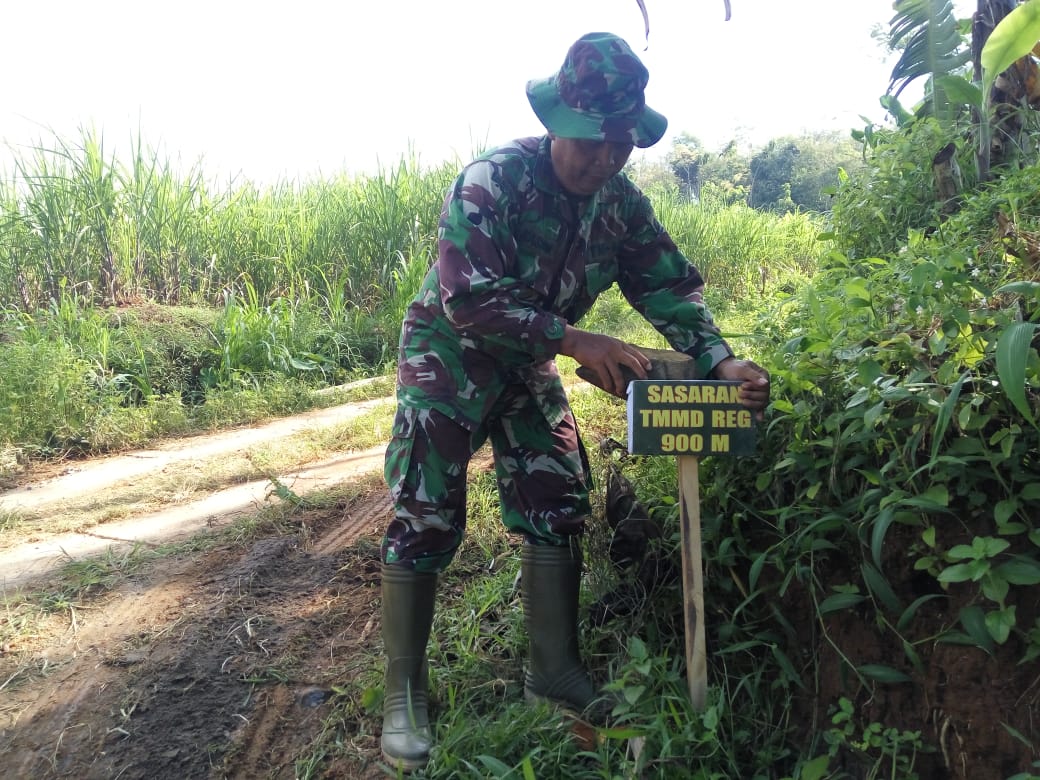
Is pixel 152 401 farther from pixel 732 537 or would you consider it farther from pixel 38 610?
pixel 732 537

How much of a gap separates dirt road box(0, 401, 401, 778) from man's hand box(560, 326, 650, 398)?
1.08 m

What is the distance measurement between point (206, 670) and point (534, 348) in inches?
54.3

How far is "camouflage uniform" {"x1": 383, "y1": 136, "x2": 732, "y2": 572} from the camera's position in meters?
1.83

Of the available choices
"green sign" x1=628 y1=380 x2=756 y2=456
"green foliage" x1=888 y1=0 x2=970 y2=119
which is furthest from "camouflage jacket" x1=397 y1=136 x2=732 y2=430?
"green foliage" x1=888 y1=0 x2=970 y2=119

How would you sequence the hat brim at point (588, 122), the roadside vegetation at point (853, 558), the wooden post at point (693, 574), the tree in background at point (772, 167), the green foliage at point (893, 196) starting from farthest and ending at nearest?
1. the tree in background at point (772, 167)
2. the green foliage at point (893, 196)
3. the hat brim at point (588, 122)
4. the wooden post at point (693, 574)
5. the roadside vegetation at point (853, 558)

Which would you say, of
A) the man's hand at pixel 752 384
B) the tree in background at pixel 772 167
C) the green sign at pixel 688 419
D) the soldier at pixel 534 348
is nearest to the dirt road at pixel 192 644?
the soldier at pixel 534 348

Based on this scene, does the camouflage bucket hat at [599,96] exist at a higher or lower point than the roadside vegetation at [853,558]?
higher

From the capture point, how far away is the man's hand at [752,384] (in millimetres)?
1765

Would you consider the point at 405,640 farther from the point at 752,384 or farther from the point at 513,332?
the point at 752,384

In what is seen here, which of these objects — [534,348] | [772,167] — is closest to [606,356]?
[534,348]

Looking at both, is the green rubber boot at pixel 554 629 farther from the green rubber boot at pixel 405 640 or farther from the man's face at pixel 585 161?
the man's face at pixel 585 161

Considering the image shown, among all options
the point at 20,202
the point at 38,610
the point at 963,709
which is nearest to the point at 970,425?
the point at 963,709

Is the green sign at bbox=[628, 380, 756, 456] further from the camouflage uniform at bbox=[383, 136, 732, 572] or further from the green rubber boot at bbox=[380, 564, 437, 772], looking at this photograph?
the green rubber boot at bbox=[380, 564, 437, 772]

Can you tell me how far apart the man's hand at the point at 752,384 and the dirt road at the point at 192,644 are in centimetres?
125
